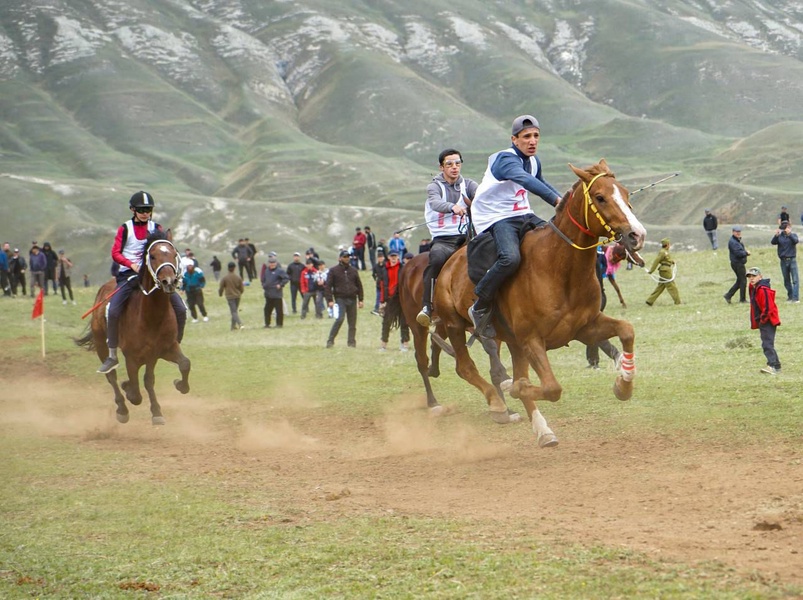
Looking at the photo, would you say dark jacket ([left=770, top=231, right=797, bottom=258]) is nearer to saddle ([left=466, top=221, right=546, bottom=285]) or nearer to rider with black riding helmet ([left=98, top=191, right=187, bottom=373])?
saddle ([left=466, top=221, right=546, bottom=285])

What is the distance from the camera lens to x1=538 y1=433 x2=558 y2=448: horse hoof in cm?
1158

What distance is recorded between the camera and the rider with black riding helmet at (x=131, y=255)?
53.4 feet

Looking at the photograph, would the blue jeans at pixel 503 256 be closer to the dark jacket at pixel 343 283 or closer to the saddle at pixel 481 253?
the saddle at pixel 481 253

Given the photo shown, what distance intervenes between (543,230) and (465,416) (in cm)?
536

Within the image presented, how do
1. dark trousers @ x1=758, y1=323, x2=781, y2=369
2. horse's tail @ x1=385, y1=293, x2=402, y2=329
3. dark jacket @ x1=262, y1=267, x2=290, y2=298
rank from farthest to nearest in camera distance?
dark jacket @ x1=262, y1=267, x2=290, y2=298
horse's tail @ x1=385, y1=293, x2=402, y2=329
dark trousers @ x1=758, y1=323, x2=781, y2=369

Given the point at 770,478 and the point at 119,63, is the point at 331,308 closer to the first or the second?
the point at 770,478

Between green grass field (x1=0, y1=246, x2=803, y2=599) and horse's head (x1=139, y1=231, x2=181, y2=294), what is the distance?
2.60 meters

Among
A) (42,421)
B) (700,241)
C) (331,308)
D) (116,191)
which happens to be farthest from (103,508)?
(116,191)

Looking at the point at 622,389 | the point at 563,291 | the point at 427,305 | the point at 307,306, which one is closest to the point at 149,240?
the point at 427,305

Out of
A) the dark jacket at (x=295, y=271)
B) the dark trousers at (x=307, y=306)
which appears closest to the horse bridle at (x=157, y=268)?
the dark trousers at (x=307, y=306)

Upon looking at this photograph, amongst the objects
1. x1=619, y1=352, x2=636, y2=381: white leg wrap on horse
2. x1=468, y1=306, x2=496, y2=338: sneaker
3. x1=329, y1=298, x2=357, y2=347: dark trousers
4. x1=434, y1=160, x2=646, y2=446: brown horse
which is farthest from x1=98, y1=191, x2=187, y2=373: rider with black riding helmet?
x1=329, y1=298, x2=357, y2=347: dark trousers

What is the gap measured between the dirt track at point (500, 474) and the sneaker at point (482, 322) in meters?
1.60

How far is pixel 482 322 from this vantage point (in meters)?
13.1

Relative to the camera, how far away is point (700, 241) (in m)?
68.8
